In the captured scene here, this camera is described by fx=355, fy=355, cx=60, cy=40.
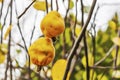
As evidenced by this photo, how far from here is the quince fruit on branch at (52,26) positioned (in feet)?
1.53

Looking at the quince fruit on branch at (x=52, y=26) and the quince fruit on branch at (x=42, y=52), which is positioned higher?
the quince fruit on branch at (x=52, y=26)

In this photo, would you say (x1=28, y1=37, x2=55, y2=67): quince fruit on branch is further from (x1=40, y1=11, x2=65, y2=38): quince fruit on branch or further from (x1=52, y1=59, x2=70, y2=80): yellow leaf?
(x1=52, y1=59, x2=70, y2=80): yellow leaf

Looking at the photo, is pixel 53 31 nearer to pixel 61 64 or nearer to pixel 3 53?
pixel 61 64

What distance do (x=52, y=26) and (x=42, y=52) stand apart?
4cm

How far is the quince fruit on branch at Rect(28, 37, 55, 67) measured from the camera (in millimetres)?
452

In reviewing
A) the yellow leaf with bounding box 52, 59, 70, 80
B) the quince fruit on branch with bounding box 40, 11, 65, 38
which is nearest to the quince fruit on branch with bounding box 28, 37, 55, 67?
the quince fruit on branch with bounding box 40, 11, 65, 38

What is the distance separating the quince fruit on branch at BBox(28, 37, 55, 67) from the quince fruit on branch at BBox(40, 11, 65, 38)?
0.04ft

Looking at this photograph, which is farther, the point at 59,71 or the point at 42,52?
the point at 59,71

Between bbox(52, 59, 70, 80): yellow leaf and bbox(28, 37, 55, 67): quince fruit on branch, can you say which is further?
bbox(52, 59, 70, 80): yellow leaf

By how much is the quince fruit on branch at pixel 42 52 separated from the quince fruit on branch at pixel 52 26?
1 cm

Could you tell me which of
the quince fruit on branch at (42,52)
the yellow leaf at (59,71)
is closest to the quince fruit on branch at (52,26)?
the quince fruit on branch at (42,52)

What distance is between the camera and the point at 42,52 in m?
0.46

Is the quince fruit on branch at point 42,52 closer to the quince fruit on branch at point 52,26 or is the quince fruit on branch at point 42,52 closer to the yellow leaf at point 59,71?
the quince fruit on branch at point 52,26

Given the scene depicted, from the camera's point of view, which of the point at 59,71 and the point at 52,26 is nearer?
the point at 52,26
